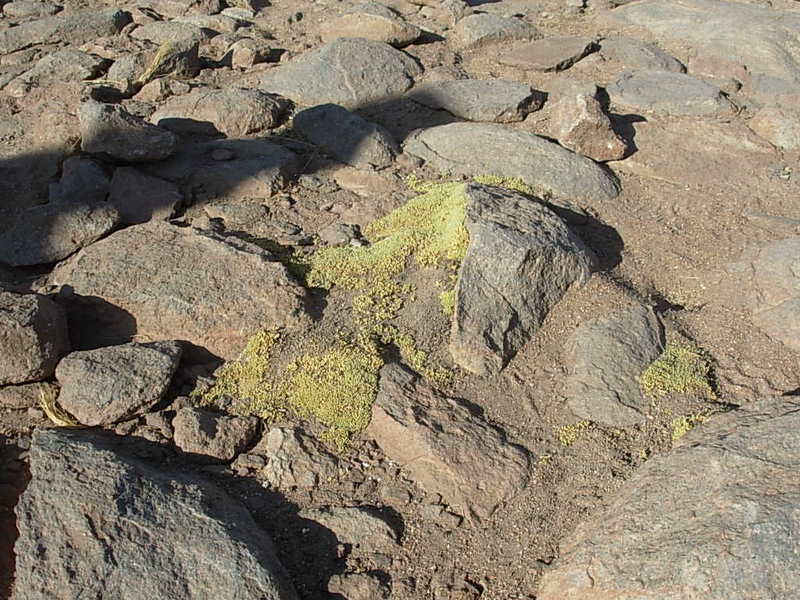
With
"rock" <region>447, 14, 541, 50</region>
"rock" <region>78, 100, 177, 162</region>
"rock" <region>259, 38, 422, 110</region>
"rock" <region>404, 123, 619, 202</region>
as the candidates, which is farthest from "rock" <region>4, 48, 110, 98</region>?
"rock" <region>447, 14, 541, 50</region>

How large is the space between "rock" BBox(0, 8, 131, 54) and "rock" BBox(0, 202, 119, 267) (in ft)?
9.87

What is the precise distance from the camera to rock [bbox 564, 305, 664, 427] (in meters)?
3.36

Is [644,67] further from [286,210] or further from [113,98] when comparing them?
[113,98]

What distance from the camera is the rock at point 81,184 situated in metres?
4.32

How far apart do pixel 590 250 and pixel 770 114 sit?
233 cm

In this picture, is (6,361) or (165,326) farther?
(165,326)

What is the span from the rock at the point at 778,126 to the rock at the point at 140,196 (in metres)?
3.82

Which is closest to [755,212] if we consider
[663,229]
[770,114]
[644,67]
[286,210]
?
[663,229]

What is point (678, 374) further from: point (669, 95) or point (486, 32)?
A: point (486, 32)

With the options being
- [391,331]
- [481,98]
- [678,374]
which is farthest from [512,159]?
[678,374]

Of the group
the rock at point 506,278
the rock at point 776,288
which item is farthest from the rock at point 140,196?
the rock at point 776,288

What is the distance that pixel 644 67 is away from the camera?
6.30m

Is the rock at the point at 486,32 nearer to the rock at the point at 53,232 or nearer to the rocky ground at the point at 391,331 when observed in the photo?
the rocky ground at the point at 391,331

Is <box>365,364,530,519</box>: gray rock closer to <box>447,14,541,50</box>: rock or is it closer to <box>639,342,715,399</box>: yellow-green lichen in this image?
<box>639,342,715,399</box>: yellow-green lichen
